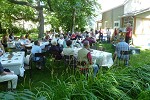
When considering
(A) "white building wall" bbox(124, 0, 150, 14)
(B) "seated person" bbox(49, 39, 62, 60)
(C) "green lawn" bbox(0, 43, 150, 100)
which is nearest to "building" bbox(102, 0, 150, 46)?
(A) "white building wall" bbox(124, 0, 150, 14)

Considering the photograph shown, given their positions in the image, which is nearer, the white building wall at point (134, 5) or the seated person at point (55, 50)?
the seated person at point (55, 50)

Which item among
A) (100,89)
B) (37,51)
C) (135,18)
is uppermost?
(135,18)

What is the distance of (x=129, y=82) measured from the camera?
3.75 m

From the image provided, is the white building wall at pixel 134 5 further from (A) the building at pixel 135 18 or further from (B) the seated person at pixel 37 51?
(B) the seated person at pixel 37 51

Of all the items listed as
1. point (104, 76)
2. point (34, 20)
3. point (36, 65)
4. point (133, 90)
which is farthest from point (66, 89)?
point (34, 20)

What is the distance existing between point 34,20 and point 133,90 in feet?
102

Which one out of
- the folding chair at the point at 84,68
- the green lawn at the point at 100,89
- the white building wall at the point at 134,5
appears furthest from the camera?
the white building wall at the point at 134,5

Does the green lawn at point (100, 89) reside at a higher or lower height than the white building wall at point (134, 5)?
lower

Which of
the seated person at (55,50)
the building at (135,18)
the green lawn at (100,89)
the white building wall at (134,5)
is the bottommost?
the green lawn at (100,89)

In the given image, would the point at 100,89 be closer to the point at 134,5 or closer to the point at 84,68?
the point at 84,68

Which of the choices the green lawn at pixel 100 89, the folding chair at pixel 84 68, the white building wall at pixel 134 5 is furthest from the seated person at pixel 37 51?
the white building wall at pixel 134 5

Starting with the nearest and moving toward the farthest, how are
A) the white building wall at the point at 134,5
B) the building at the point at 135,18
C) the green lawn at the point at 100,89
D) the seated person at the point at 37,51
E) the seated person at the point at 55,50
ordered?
1. the green lawn at the point at 100,89
2. the seated person at the point at 37,51
3. the seated person at the point at 55,50
4. the building at the point at 135,18
5. the white building wall at the point at 134,5

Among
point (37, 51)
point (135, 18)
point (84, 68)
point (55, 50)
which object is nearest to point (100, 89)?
point (84, 68)

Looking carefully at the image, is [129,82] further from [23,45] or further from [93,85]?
[23,45]
